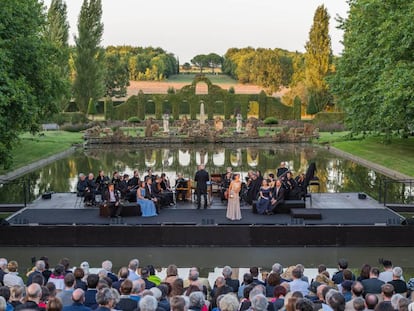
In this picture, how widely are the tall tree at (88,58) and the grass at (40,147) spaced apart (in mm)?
12951

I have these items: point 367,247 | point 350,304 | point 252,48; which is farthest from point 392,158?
point 252,48

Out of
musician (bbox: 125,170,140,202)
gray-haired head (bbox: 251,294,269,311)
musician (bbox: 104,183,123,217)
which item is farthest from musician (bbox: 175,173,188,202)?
gray-haired head (bbox: 251,294,269,311)

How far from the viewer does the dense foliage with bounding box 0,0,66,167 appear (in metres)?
20.8

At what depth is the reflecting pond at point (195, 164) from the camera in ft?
84.5

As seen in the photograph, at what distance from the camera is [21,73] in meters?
24.0

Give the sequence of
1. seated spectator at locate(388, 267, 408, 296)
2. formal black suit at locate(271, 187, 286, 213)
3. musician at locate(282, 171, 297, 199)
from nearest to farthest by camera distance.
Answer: seated spectator at locate(388, 267, 408, 296) → formal black suit at locate(271, 187, 286, 213) → musician at locate(282, 171, 297, 199)

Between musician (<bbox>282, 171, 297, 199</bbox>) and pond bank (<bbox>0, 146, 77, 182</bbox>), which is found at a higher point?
musician (<bbox>282, 171, 297, 199</bbox>)

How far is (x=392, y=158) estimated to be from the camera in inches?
1293

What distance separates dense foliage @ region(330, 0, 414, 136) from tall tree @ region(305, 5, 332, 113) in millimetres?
30986

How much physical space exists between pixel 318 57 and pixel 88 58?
2761 centimetres

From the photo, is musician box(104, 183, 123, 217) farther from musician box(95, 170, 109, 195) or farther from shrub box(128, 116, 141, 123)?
shrub box(128, 116, 141, 123)

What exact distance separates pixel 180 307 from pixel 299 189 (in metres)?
13.0

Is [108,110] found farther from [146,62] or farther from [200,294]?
[200,294]

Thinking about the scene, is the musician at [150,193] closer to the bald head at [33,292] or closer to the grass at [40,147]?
the bald head at [33,292]
